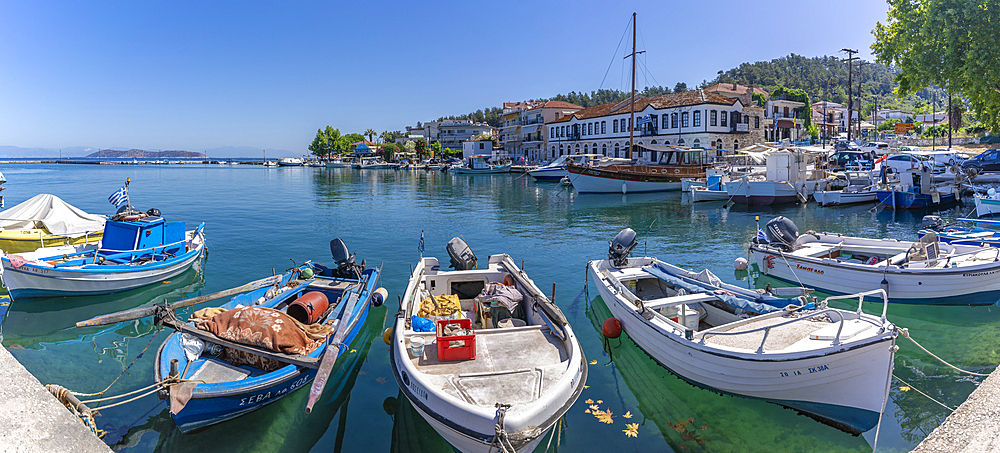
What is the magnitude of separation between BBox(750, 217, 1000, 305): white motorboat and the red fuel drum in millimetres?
10476

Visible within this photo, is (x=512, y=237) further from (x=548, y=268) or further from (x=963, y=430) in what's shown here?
(x=963, y=430)

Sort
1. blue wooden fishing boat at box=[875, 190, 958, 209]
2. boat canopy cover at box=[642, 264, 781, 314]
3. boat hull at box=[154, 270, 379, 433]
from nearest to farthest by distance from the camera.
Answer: boat hull at box=[154, 270, 379, 433] < boat canopy cover at box=[642, 264, 781, 314] < blue wooden fishing boat at box=[875, 190, 958, 209]

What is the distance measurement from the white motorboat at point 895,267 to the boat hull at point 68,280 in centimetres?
1692

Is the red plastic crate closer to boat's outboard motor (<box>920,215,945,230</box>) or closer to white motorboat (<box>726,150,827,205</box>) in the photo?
boat's outboard motor (<box>920,215,945,230</box>)

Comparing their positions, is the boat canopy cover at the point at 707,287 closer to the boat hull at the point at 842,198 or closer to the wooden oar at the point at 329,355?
the wooden oar at the point at 329,355

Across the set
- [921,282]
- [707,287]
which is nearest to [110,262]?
[707,287]

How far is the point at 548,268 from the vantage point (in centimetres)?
1634

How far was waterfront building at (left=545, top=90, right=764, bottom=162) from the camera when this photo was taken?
54.7 meters

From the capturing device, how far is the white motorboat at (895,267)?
10625mm

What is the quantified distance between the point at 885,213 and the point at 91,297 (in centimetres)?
3582

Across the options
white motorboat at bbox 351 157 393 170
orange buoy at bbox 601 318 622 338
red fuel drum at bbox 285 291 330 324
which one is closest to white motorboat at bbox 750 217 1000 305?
orange buoy at bbox 601 318 622 338

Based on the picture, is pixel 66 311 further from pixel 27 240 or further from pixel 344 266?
pixel 344 266

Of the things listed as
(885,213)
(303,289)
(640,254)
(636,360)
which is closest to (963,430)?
(636,360)

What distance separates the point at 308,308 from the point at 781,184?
106 ft
